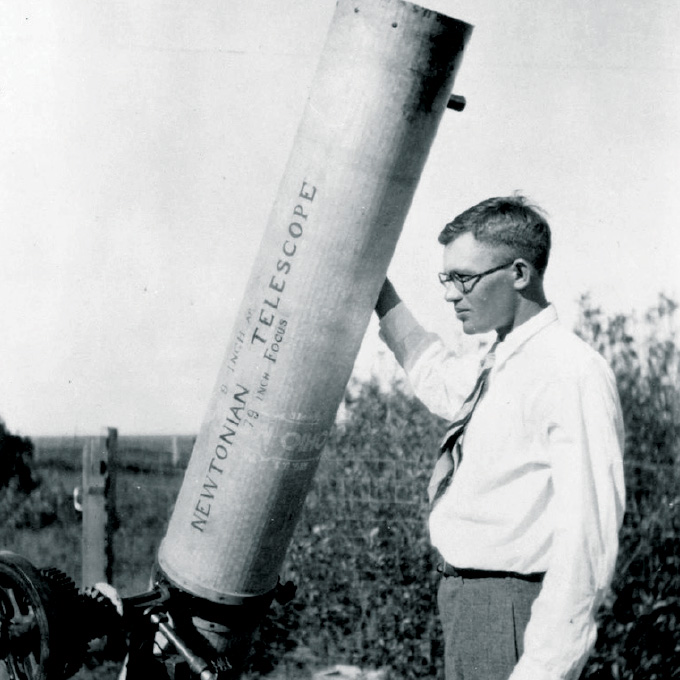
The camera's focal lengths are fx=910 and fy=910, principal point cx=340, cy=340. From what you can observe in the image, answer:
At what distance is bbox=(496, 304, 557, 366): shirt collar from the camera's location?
248 centimetres

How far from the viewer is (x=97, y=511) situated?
14.4ft

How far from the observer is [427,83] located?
2359mm

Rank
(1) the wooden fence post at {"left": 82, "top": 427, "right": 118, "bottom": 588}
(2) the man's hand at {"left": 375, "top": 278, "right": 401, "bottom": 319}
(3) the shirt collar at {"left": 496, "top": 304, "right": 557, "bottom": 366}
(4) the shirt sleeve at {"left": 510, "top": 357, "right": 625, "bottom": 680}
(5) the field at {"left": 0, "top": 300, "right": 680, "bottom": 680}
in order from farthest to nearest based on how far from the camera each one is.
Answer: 1. (1) the wooden fence post at {"left": 82, "top": 427, "right": 118, "bottom": 588}
2. (5) the field at {"left": 0, "top": 300, "right": 680, "bottom": 680}
3. (2) the man's hand at {"left": 375, "top": 278, "right": 401, "bottom": 319}
4. (3) the shirt collar at {"left": 496, "top": 304, "right": 557, "bottom": 366}
5. (4) the shirt sleeve at {"left": 510, "top": 357, "right": 625, "bottom": 680}

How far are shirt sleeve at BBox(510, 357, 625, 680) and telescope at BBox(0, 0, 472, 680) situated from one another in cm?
64

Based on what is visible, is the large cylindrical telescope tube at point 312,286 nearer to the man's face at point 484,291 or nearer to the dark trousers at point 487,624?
the man's face at point 484,291

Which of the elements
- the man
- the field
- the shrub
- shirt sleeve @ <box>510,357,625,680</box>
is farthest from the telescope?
the shrub

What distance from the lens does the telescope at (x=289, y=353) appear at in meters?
2.31

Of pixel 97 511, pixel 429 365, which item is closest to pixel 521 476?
pixel 429 365

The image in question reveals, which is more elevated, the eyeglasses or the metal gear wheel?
the eyeglasses

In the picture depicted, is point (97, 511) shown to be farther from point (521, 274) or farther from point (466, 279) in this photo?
point (521, 274)

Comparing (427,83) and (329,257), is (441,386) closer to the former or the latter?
(329,257)

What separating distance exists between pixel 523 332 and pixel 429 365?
506 mm

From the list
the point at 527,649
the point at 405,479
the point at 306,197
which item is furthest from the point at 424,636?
the point at 306,197

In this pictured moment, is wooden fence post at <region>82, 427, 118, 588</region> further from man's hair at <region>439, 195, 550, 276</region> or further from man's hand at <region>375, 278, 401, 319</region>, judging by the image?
man's hair at <region>439, 195, 550, 276</region>
